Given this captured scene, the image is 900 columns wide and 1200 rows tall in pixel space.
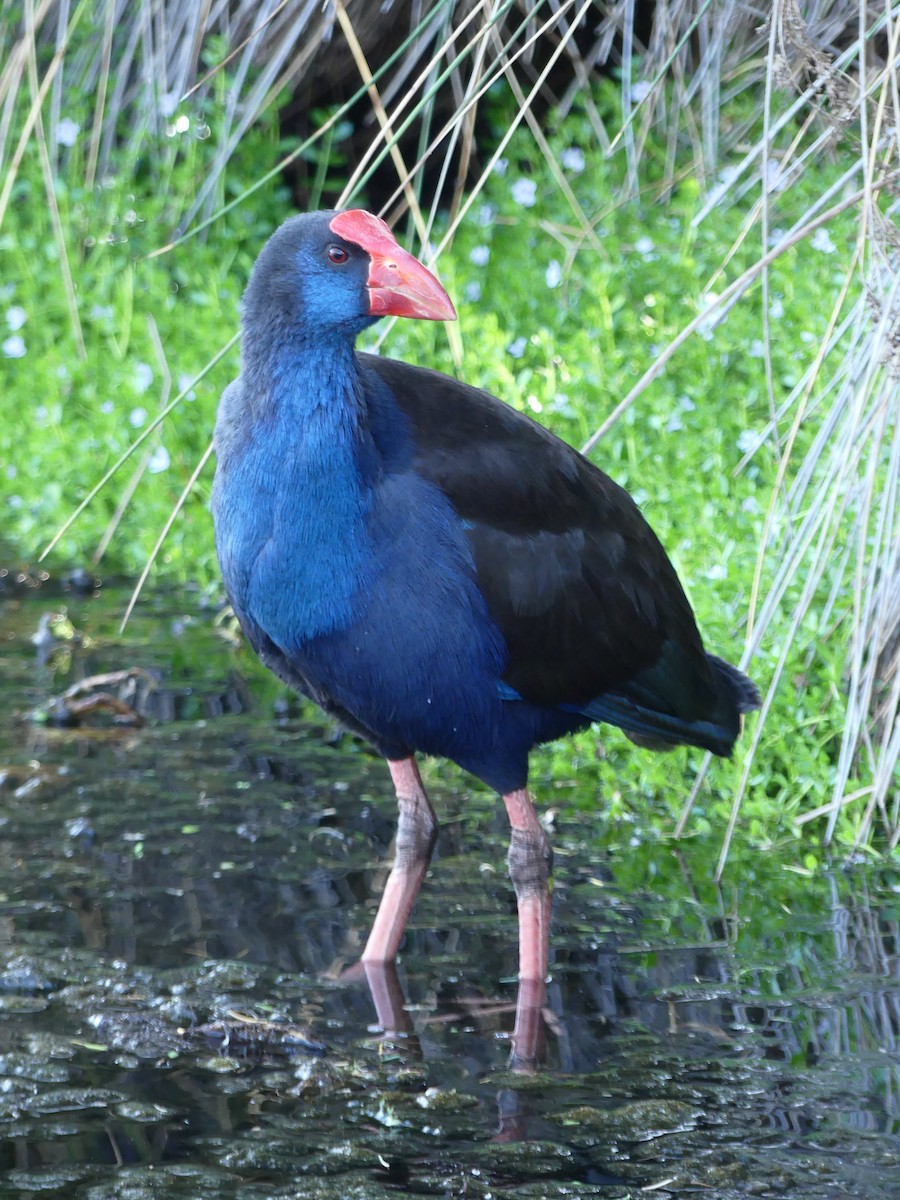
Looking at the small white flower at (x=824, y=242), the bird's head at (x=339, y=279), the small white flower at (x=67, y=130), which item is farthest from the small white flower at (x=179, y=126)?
the bird's head at (x=339, y=279)

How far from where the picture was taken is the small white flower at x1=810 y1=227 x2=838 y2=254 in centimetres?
472

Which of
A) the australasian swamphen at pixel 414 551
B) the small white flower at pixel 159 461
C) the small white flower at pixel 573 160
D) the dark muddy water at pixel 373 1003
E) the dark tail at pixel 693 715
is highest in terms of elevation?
the small white flower at pixel 573 160

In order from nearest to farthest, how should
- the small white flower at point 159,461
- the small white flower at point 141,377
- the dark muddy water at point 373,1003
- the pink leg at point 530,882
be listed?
the dark muddy water at point 373,1003 < the pink leg at point 530,882 < the small white flower at point 159,461 < the small white flower at point 141,377

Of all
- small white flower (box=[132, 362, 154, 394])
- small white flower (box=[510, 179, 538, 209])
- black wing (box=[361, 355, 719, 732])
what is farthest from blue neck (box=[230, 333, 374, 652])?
small white flower (box=[510, 179, 538, 209])

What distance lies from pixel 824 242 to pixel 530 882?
253cm

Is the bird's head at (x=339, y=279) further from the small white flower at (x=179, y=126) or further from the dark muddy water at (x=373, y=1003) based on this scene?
the small white flower at (x=179, y=126)

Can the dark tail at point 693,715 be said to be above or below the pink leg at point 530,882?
above

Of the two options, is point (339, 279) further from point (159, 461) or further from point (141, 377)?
point (141, 377)

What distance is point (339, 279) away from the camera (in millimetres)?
2596

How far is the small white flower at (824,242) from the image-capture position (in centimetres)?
472

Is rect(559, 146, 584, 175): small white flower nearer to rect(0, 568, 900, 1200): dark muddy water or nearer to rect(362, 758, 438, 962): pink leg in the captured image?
rect(0, 568, 900, 1200): dark muddy water

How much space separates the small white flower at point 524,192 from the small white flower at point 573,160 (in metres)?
0.15

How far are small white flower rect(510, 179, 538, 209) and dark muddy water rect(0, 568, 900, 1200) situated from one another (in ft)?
8.29

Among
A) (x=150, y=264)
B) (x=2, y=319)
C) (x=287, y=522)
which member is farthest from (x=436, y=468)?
(x=2, y=319)
